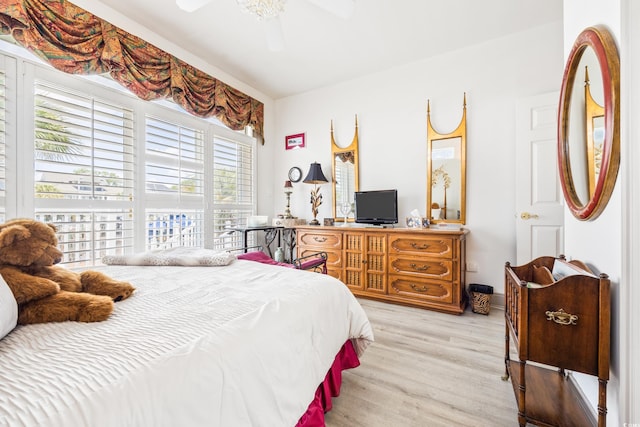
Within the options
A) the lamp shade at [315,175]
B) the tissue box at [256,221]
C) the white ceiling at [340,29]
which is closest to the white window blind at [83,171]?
the white ceiling at [340,29]

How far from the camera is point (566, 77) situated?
1472 millimetres

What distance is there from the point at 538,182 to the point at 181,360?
10.3ft

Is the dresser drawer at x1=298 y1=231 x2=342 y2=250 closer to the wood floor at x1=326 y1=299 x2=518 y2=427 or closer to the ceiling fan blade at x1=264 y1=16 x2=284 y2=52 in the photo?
the wood floor at x1=326 y1=299 x2=518 y2=427

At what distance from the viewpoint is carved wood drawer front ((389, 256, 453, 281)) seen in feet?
8.56

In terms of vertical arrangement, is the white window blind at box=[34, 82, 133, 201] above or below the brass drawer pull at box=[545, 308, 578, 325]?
above

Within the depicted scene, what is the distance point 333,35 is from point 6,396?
310 cm

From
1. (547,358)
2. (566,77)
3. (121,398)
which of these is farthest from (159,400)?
(566,77)

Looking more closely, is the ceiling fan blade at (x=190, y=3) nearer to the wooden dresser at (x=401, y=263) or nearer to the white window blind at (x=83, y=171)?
the white window blind at (x=83, y=171)

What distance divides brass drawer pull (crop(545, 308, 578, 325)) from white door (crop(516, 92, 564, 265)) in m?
1.73

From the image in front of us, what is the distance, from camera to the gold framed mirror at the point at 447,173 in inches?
114

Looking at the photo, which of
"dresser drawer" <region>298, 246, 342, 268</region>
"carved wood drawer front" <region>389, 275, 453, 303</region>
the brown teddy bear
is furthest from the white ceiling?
"carved wood drawer front" <region>389, 275, 453, 303</region>

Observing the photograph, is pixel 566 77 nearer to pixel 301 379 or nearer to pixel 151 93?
pixel 301 379

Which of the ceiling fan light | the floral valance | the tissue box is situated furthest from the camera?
the tissue box

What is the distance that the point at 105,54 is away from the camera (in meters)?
2.13
